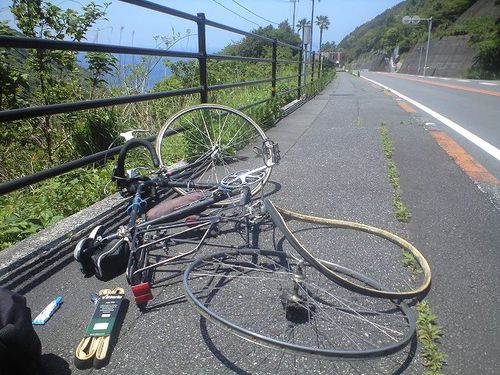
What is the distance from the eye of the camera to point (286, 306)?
5.13ft

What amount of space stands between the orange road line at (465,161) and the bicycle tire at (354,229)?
1.84m

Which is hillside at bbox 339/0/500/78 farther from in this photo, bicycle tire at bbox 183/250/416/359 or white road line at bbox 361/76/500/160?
bicycle tire at bbox 183/250/416/359

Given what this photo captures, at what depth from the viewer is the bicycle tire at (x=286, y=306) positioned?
147cm

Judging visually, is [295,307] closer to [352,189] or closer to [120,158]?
[120,158]

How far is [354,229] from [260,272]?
872 millimetres

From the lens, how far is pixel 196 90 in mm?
3887

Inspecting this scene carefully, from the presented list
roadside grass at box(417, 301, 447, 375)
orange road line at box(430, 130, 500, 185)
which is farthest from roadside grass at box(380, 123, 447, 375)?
orange road line at box(430, 130, 500, 185)

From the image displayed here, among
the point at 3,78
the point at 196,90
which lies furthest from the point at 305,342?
the point at 3,78

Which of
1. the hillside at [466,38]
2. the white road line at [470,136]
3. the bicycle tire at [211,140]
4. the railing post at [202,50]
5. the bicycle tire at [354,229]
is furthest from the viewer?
the hillside at [466,38]

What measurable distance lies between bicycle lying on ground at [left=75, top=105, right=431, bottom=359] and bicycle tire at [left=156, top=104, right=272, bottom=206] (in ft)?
2.55

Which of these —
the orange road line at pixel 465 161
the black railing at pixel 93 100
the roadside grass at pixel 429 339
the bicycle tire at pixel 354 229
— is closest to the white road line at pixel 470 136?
the orange road line at pixel 465 161

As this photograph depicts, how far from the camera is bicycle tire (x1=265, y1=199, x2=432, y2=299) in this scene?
62.0 inches

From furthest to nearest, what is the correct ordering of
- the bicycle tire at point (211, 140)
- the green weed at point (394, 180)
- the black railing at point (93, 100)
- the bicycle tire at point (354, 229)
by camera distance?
the bicycle tire at point (211, 140) → the green weed at point (394, 180) → the black railing at point (93, 100) → the bicycle tire at point (354, 229)

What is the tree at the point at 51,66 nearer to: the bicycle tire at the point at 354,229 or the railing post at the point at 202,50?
the railing post at the point at 202,50
